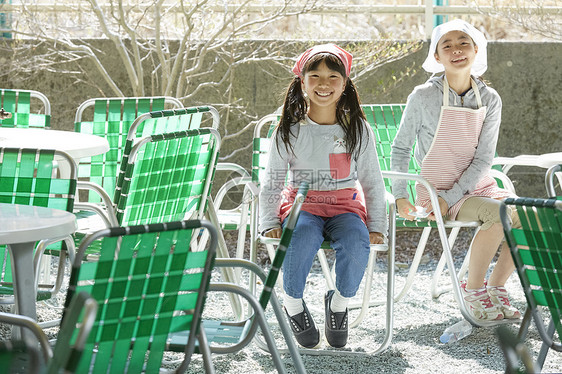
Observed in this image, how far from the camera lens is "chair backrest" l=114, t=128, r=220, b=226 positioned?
334 centimetres

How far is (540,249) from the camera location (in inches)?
90.4

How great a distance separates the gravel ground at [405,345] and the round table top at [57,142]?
80 cm

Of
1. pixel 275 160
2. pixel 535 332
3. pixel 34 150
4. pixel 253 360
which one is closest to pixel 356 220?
pixel 275 160

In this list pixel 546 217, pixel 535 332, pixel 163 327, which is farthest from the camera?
pixel 535 332

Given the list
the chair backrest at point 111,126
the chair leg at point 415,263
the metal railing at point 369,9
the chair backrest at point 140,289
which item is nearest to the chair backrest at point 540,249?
the chair backrest at point 140,289

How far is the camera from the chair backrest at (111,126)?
15.2ft

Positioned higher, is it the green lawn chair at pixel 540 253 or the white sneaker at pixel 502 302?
the green lawn chair at pixel 540 253

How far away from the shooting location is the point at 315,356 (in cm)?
363

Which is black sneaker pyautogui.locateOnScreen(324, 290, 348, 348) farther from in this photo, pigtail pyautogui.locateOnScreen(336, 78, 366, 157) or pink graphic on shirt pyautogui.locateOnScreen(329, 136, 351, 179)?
pigtail pyautogui.locateOnScreen(336, 78, 366, 157)

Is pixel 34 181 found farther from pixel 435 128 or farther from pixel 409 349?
pixel 435 128

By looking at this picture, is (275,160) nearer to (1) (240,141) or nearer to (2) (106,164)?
(2) (106,164)

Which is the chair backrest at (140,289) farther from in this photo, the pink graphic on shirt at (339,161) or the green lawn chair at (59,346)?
the pink graphic on shirt at (339,161)

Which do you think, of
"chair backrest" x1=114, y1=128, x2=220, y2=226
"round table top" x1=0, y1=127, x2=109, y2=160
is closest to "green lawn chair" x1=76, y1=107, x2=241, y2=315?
"chair backrest" x1=114, y1=128, x2=220, y2=226

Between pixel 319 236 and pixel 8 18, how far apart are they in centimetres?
355
